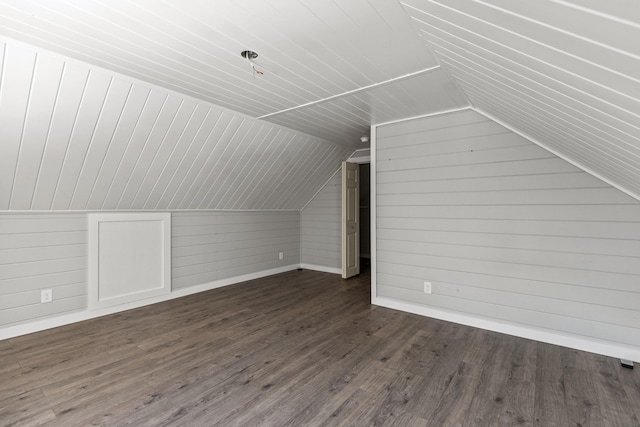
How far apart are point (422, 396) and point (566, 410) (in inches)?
33.5

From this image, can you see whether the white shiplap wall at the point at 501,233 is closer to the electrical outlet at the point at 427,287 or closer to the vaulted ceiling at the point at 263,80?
the electrical outlet at the point at 427,287

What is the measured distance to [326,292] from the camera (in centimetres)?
443

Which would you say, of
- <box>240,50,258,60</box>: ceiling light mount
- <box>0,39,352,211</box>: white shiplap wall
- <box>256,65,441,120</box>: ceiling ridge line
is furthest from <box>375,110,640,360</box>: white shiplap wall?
<box>240,50,258,60</box>: ceiling light mount

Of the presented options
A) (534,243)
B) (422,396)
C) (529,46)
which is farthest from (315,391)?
(534,243)

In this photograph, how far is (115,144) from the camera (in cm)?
286

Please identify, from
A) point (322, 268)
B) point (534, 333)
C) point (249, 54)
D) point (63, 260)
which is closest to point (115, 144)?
point (63, 260)

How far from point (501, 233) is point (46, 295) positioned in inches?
179

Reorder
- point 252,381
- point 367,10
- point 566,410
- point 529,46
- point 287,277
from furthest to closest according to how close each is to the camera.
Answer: point 287,277 < point 252,381 < point 566,410 < point 367,10 < point 529,46

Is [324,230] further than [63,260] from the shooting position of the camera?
Yes

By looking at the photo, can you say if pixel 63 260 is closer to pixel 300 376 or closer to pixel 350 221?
pixel 300 376

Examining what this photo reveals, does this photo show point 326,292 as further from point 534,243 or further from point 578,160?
point 578,160

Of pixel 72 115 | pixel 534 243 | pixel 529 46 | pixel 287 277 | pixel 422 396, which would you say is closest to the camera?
pixel 529 46

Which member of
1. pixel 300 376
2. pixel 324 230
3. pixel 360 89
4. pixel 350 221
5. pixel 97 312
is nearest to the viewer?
pixel 300 376

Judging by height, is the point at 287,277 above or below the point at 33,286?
below
